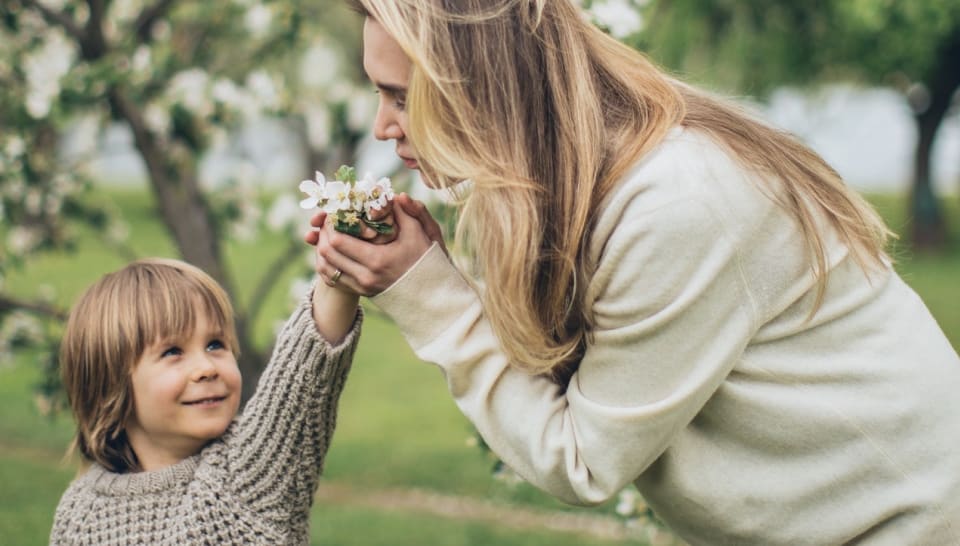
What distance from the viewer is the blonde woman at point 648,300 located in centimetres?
194

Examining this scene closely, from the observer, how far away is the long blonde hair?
198 centimetres

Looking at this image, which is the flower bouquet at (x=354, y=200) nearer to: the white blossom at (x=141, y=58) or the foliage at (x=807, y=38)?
the white blossom at (x=141, y=58)

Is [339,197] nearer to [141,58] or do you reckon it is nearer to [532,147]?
[532,147]

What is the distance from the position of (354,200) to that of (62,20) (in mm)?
2912

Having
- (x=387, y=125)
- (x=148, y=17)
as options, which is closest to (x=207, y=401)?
(x=387, y=125)

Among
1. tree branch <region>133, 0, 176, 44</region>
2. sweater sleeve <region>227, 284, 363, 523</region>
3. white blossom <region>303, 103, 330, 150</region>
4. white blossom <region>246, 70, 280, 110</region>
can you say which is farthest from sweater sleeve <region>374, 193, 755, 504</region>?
white blossom <region>303, 103, 330, 150</region>

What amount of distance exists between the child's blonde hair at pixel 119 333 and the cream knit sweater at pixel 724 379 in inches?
21.6

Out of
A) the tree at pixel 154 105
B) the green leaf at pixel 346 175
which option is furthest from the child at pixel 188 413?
the tree at pixel 154 105

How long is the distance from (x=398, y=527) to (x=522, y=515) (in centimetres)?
84

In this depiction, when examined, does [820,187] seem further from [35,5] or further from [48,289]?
[48,289]

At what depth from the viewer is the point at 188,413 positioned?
2.36 meters

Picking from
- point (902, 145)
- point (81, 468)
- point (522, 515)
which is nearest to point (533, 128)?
point (81, 468)

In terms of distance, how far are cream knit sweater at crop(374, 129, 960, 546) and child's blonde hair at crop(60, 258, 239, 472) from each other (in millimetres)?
548

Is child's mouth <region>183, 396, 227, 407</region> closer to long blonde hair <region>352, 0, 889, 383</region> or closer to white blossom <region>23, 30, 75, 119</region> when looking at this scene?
long blonde hair <region>352, 0, 889, 383</region>
